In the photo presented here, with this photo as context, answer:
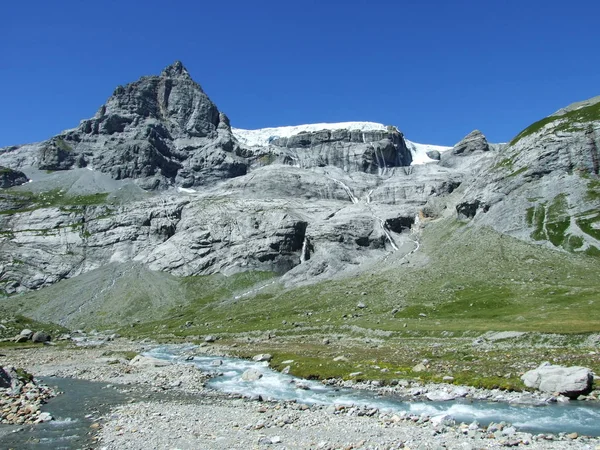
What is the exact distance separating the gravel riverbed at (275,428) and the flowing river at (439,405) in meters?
2.11

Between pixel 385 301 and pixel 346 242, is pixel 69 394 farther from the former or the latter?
pixel 346 242

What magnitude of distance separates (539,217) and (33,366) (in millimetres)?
144795

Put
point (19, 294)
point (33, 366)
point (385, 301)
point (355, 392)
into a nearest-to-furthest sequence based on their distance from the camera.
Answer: point (355, 392) < point (33, 366) < point (385, 301) < point (19, 294)

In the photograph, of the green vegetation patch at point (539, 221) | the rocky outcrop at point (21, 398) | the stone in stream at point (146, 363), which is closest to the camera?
the rocky outcrop at point (21, 398)

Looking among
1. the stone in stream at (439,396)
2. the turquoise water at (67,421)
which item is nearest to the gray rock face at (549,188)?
the stone in stream at (439,396)

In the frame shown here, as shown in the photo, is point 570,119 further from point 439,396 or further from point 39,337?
point 39,337

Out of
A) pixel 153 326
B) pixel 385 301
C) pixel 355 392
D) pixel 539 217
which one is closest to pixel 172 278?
pixel 153 326

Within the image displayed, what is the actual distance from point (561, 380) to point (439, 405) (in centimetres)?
989

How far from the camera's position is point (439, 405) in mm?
34188

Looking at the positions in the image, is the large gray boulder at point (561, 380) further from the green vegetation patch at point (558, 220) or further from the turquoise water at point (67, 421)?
the green vegetation patch at point (558, 220)

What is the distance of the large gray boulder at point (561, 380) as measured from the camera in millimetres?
33388

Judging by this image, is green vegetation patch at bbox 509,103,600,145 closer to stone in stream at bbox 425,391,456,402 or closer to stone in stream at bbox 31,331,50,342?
stone in stream at bbox 425,391,456,402

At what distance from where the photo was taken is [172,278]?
194875 millimetres

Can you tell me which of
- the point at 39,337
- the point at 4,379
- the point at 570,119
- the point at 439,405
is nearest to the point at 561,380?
the point at 439,405
